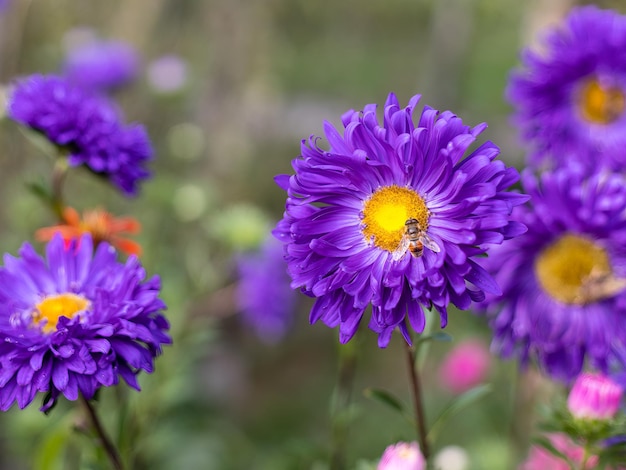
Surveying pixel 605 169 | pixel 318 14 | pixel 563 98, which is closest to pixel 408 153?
pixel 605 169

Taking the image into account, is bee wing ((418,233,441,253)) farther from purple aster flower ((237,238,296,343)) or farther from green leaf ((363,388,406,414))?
purple aster flower ((237,238,296,343))

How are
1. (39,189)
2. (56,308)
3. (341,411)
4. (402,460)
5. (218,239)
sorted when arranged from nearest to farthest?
(402,460)
(56,308)
(39,189)
(341,411)
(218,239)

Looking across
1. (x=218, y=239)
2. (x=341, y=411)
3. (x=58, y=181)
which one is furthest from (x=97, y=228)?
(x=218, y=239)

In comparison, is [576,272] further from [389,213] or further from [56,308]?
[56,308]

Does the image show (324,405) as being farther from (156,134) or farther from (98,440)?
(98,440)

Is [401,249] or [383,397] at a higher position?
[401,249]

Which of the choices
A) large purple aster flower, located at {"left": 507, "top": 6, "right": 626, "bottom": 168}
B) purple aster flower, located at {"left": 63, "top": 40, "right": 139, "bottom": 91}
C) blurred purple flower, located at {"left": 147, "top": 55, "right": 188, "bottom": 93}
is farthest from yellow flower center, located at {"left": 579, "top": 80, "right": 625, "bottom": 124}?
purple aster flower, located at {"left": 63, "top": 40, "right": 139, "bottom": 91}

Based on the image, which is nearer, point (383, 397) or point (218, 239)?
point (383, 397)
